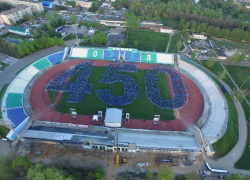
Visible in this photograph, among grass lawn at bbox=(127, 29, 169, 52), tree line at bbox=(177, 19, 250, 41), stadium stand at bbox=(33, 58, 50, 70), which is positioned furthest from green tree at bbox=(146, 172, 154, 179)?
tree line at bbox=(177, 19, 250, 41)

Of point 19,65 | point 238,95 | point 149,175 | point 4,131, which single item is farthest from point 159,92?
point 19,65

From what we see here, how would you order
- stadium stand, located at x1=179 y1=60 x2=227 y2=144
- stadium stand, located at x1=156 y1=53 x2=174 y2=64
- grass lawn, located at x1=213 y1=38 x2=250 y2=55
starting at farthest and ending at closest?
grass lawn, located at x1=213 y1=38 x2=250 y2=55 → stadium stand, located at x1=156 y1=53 x2=174 y2=64 → stadium stand, located at x1=179 y1=60 x2=227 y2=144

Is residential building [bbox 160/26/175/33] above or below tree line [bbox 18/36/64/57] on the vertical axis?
above

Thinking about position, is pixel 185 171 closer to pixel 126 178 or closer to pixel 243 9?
pixel 126 178

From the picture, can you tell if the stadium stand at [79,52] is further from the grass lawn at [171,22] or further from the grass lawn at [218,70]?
the grass lawn at [171,22]

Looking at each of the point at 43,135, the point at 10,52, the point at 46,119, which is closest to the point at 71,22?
the point at 10,52

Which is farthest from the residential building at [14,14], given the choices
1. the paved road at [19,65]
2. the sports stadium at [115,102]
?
the sports stadium at [115,102]

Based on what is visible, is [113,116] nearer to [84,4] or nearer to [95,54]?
[95,54]

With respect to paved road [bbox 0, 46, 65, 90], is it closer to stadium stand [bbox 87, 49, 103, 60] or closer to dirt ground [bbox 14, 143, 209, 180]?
stadium stand [bbox 87, 49, 103, 60]
